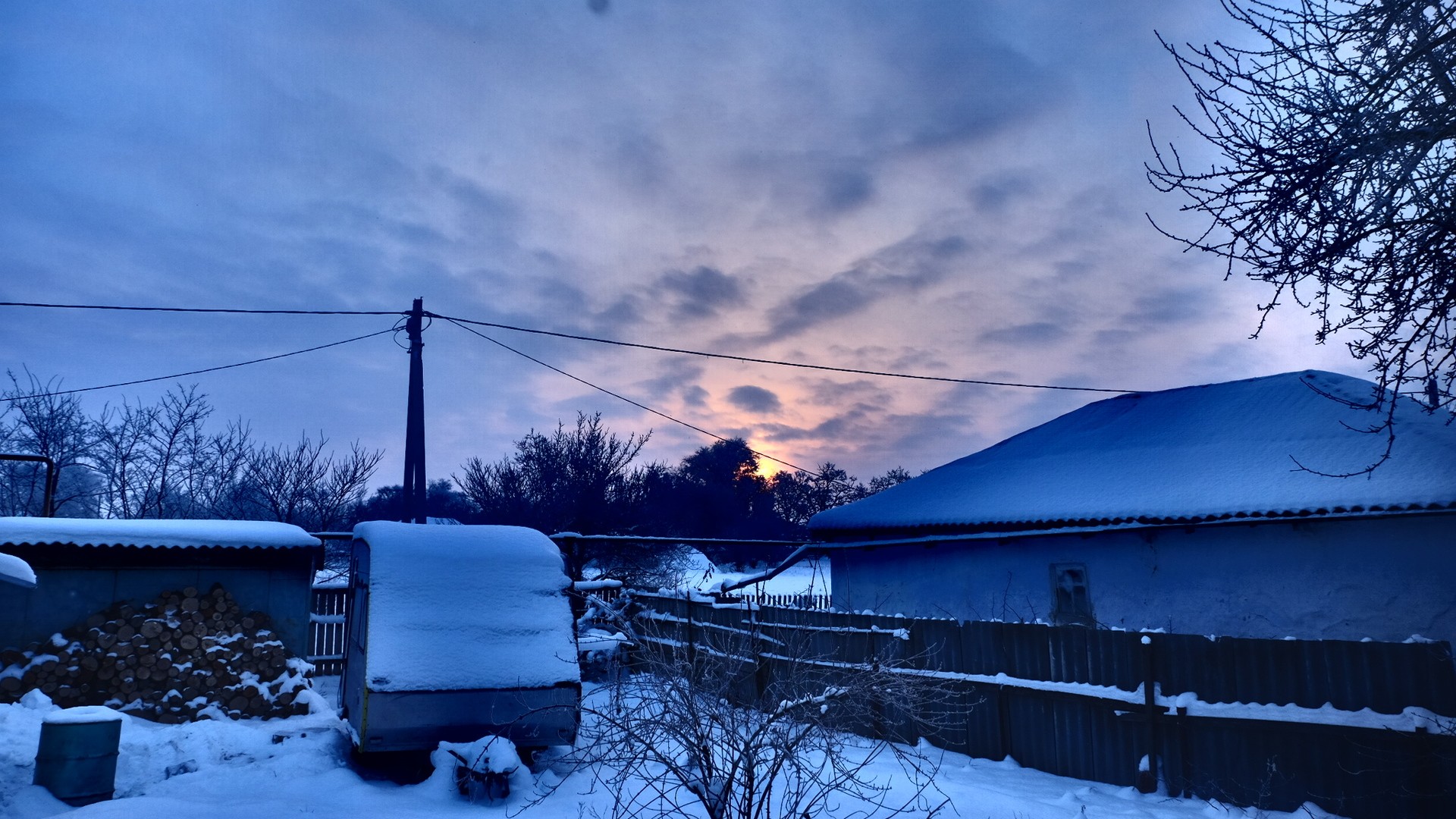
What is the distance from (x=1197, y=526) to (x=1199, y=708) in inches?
203

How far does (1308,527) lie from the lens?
36.8 ft

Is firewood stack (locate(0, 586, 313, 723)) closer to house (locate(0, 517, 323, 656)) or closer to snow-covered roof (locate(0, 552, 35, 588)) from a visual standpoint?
house (locate(0, 517, 323, 656))

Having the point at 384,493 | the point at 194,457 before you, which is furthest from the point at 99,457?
the point at 384,493

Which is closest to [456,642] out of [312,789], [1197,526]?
[312,789]

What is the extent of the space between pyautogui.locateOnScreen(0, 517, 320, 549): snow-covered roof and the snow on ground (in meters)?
2.01

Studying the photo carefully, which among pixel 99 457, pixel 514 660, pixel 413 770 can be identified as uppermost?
pixel 99 457

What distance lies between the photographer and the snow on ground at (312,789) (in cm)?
698

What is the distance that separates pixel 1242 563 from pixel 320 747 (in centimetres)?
1200

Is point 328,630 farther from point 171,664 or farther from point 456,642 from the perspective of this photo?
point 456,642

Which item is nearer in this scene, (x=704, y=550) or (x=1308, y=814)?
(x=1308, y=814)

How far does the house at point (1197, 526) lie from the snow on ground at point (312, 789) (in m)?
5.01

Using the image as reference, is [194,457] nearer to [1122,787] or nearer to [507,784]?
[507,784]

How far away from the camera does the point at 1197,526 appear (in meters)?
11.9

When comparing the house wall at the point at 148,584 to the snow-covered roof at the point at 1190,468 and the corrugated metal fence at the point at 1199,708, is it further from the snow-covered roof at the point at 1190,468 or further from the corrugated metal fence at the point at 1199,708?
the snow-covered roof at the point at 1190,468
